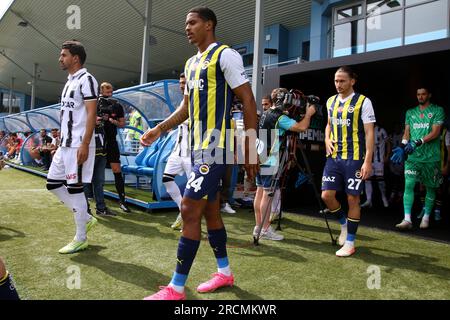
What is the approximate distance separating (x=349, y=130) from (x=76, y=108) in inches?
107

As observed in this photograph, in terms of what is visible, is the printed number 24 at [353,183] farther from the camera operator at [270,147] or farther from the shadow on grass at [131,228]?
the shadow on grass at [131,228]

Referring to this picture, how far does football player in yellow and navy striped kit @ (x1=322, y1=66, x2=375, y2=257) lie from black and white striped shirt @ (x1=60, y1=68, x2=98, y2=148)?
245cm

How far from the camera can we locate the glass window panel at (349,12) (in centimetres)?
1204

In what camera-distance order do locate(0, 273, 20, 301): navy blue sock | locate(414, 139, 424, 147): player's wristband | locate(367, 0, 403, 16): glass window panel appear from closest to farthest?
locate(0, 273, 20, 301): navy blue sock, locate(414, 139, 424, 147): player's wristband, locate(367, 0, 403, 16): glass window panel

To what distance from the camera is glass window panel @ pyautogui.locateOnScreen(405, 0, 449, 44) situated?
9305 mm

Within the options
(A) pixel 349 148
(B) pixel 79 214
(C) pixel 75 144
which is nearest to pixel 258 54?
(A) pixel 349 148

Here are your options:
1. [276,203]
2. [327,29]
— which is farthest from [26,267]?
[327,29]

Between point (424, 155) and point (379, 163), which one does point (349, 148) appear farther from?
point (379, 163)

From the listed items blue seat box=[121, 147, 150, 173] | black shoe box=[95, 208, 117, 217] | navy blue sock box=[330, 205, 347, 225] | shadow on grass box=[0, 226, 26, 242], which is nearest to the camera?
shadow on grass box=[0, 226, 26, 242]

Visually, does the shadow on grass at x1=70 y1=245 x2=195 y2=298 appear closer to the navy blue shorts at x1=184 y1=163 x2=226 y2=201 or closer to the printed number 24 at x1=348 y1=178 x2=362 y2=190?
the navy blue shorts at x1=184 y1=163 x2=226 y2=201

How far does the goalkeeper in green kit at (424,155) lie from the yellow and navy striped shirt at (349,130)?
1.54 meters

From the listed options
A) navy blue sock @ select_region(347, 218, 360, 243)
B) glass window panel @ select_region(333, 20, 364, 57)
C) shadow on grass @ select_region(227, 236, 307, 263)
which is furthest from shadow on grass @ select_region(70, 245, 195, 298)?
glass window panel @ select_region(333, 20, 364, 57)

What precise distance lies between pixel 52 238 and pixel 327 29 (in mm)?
12632

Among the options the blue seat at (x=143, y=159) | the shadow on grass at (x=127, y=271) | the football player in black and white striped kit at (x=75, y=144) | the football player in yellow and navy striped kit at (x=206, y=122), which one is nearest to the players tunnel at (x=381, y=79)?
the blue seat at (x=143, y=159)
